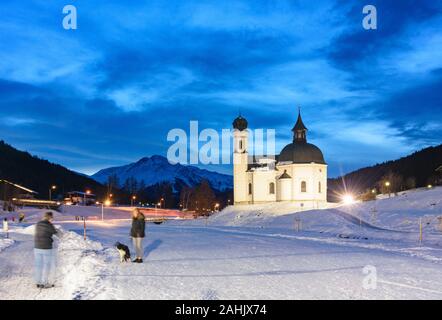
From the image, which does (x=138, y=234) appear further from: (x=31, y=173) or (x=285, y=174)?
(x=31, y=173)

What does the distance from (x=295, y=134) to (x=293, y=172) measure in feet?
38.2

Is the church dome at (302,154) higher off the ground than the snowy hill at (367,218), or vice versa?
the church dome at (302,154)

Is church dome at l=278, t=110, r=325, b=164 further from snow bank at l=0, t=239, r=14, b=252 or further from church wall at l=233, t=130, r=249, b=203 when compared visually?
snow bank at l=0, t=239, r=14, b=252

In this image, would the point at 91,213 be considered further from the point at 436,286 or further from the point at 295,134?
the point at 436,286

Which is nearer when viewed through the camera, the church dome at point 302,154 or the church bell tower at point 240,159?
the church dome at point 302,154

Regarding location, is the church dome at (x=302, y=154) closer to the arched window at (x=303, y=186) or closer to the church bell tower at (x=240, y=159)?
the arched window at (x=303, y=186)

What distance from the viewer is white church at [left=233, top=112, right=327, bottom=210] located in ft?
274

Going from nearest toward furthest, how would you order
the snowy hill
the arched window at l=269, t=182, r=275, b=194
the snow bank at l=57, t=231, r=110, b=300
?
the snow bank at l=57, t=231, r=110, b=300, the snowy hill, the arched window at l=269, t=182, r=275, b=194

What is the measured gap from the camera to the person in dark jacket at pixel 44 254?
1305 centimetres

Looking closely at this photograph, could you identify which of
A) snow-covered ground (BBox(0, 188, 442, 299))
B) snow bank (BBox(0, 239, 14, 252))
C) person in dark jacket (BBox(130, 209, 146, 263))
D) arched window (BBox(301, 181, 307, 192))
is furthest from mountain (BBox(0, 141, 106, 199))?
person in dark jacket (BBox(130, 209, 146, 263))

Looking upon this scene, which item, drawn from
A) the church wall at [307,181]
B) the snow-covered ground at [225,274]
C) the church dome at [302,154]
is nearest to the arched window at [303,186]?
the church wall at [307,181]

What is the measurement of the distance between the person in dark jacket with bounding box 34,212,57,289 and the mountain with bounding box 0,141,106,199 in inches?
6627
